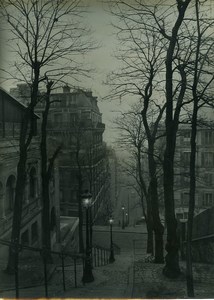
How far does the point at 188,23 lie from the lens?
4.90 m

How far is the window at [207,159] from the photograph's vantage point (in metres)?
5.14

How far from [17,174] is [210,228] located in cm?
299

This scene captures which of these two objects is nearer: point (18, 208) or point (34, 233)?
point (18, 208)

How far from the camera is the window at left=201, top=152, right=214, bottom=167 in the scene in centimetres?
514

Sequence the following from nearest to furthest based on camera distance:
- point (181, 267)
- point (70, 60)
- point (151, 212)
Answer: point (70, 60) < point (181, 267) < point (151, 212)

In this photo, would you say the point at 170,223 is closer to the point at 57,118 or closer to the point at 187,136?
the point at 187,136

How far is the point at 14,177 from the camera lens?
4.81m

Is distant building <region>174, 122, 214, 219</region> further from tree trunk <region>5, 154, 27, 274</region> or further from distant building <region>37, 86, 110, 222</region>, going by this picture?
tree trunk <region>5, 154, 27, 274</region>

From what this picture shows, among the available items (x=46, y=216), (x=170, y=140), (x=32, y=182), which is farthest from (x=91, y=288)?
(x=170, y=140)

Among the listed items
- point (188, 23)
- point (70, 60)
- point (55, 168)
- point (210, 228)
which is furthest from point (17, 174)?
point (210, 228)

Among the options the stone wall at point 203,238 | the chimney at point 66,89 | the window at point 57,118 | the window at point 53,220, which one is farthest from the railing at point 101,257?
the chimney at point 66,89

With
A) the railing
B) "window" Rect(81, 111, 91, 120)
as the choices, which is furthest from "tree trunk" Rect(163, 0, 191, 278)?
the railing

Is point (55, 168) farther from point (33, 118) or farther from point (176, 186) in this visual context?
point (176, 186)

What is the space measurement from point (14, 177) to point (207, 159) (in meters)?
2.28
